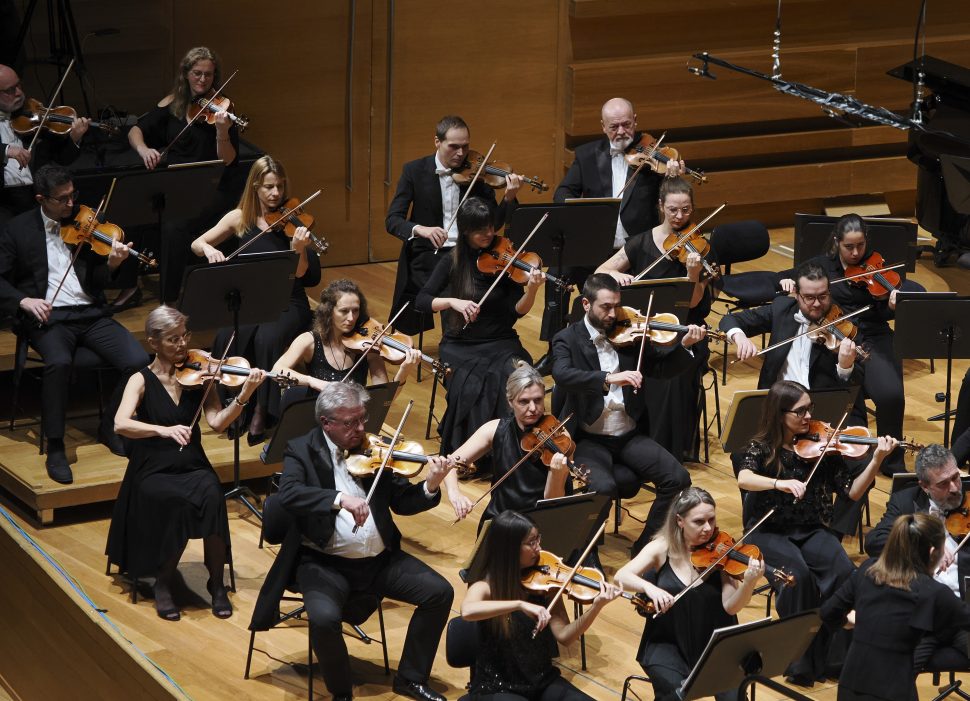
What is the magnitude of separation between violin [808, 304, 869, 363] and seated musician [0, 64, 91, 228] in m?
3.29

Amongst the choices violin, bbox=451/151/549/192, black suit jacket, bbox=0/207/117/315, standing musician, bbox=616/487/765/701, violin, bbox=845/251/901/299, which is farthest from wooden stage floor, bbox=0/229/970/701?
violin, bbox=451/151/549/192

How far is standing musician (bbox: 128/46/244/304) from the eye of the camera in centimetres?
700

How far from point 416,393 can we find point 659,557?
2.62 metres

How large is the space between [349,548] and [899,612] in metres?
1.71

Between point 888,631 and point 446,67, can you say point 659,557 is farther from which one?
point 446,67

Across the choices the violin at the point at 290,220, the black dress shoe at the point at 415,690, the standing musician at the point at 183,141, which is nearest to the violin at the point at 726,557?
the black dress shoe at the point at 415,690

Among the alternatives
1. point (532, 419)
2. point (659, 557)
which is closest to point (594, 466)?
point (532, 419)

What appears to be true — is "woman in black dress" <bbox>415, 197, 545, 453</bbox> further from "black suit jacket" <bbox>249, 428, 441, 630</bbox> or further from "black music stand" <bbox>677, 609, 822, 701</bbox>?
"black music stand" <bbox>677, 609, 822, 701</bbox>

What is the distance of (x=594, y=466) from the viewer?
5727mm

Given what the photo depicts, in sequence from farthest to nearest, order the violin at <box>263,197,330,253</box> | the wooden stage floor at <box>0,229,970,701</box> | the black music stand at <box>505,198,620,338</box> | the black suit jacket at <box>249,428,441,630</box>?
the black music stand at <box>505,198,620,338</box>
the violin at <box>263,197,330,253</box>
the wooden stage floor at <box>0,229,970,701</box>
the black suit jacket at <box>249,428,441,630</box>

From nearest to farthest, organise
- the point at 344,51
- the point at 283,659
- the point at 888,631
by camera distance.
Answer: the point at 888,631
the point at 283,659
the point at 344,51

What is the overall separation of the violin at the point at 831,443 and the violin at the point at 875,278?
1.30 metres

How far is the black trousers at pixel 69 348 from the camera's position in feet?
19.6

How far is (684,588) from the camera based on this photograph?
15.4 ft
